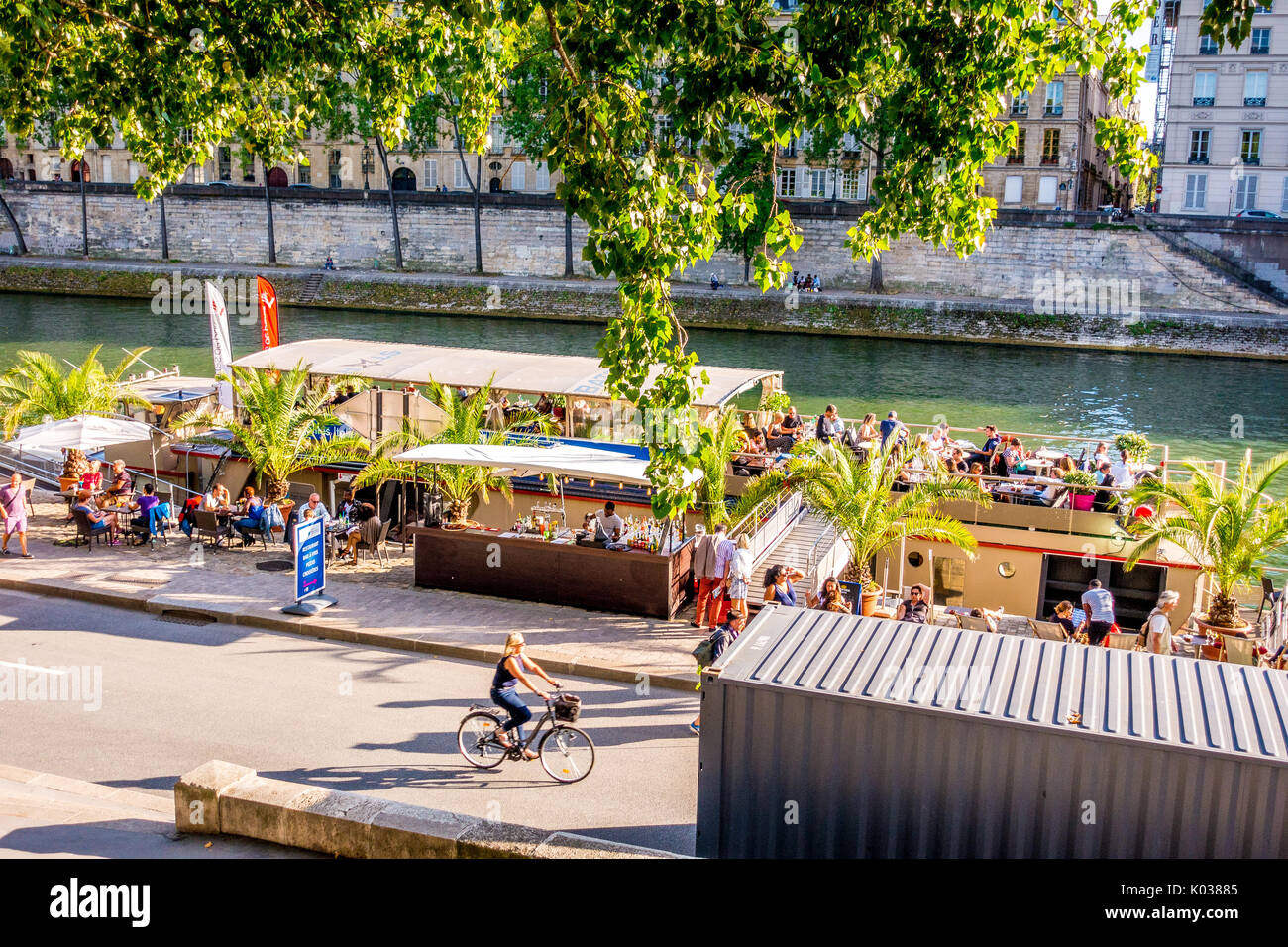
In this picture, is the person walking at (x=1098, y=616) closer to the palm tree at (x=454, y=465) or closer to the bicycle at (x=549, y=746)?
the bicycle at (x=549, y=746)

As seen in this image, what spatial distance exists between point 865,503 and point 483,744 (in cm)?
703

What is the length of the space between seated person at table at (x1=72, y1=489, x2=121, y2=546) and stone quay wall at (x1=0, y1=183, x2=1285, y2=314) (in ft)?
137

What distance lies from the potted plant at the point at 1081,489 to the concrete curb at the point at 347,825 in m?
12.5

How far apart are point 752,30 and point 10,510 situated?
14.4 m

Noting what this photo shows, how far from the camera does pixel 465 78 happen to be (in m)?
13.0

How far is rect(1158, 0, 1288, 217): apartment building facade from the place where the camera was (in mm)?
64062

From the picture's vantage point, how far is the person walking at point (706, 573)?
15.4m

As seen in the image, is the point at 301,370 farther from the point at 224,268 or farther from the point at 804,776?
the point at 224,268

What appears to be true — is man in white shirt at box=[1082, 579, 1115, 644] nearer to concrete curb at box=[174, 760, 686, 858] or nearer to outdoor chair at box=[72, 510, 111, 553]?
concrete curb at box=[174, 760, 686, 858]

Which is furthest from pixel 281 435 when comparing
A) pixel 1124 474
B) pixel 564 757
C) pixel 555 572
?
pixel 1124 474

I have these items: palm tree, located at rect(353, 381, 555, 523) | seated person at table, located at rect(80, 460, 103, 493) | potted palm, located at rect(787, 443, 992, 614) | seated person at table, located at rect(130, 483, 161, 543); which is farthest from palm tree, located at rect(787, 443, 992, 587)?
seated person at table, located at rect(80, 460, 103, 493)

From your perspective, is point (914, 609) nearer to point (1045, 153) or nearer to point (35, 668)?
point (35, 668)

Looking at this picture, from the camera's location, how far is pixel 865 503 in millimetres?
15930
